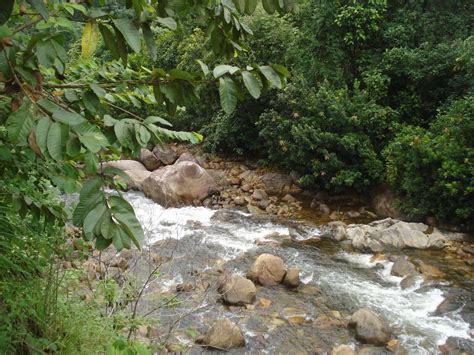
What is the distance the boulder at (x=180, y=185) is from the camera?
1088cm

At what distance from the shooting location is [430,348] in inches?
209

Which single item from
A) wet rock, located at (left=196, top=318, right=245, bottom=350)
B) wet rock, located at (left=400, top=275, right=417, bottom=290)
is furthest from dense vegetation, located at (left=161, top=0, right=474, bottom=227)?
wet rock, located at (left=196, top=318, right=245, bottom=350)

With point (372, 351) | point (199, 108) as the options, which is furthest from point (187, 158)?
point (372, 351)

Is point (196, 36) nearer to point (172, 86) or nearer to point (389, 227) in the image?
point (389, 227)

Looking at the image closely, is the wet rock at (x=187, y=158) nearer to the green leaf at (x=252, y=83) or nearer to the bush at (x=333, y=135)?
the bush at (x=333, y=135)

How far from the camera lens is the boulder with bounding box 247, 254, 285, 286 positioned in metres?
6.76

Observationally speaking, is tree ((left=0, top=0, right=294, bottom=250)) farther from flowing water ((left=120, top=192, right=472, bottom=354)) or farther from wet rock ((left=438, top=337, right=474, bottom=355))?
wet rock ((left=438, top=337, right=474, bottom=355))

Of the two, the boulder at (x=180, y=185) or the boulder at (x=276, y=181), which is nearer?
the boulder at (x=180, y=185)

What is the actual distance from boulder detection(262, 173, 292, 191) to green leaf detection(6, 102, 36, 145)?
34.1ft

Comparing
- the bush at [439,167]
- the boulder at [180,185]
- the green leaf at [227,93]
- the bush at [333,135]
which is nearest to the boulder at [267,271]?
the bush at [439,167]

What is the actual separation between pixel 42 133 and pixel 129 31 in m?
0.40

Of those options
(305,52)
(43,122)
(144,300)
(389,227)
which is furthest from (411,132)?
(43,122)

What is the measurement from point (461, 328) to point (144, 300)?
4010 mm

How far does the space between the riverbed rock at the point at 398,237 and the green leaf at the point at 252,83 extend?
23.6 feet
